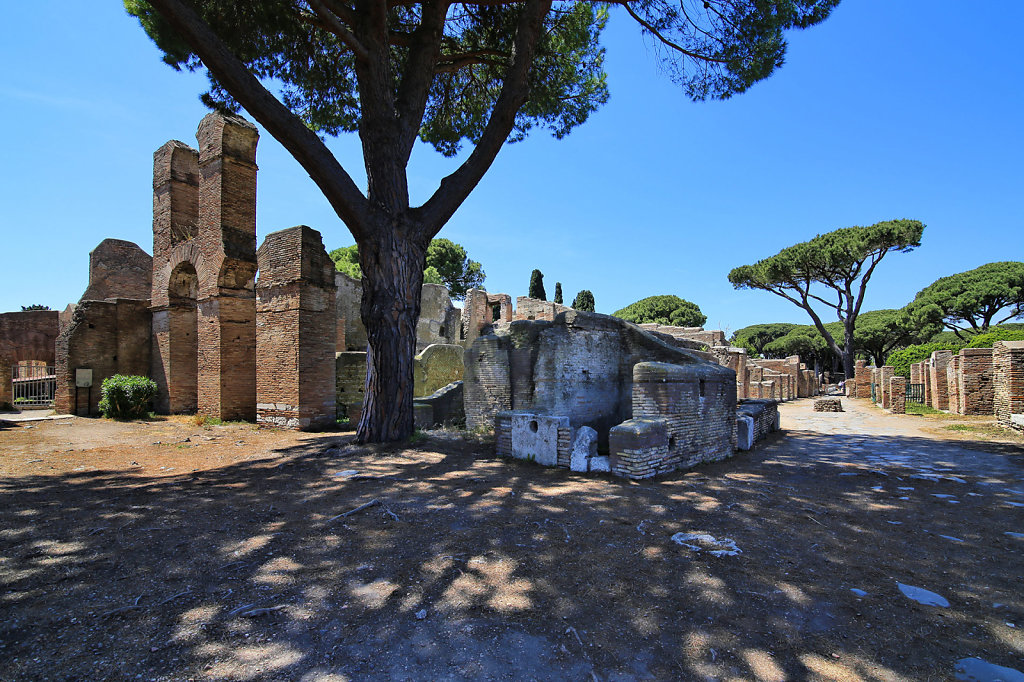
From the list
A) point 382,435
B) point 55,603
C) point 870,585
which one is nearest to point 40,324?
point 382,435

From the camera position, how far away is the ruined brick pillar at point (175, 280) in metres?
12.2

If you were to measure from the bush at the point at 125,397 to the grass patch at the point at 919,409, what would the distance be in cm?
2347

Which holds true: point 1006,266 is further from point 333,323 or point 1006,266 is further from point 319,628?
point 319,628

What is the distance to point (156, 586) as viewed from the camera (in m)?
2.72

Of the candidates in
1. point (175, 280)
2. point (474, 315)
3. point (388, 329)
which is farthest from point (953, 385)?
point (175, 280)

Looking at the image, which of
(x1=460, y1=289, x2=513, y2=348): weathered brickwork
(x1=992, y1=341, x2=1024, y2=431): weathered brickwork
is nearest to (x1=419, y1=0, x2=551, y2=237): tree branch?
(x1=992, y1=341, x2=1024, y2=431): weathered brickwork

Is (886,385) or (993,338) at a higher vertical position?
(993,338)

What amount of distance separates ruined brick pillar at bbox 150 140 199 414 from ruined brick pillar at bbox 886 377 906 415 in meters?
22.1

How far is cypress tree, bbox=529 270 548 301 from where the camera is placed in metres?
43.7

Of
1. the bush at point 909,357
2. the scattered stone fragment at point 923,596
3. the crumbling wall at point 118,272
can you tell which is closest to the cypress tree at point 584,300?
the bush at point 909,357

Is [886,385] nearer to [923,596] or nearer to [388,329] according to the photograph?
[923,596]

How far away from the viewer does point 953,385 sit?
14938mm

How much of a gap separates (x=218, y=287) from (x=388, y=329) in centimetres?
596

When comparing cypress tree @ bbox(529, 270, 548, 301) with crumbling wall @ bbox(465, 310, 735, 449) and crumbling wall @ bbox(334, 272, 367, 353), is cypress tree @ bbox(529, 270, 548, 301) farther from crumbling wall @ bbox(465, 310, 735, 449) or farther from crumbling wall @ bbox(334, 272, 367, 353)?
crumbling wall @ bbox(465, 310, 735, 449)
